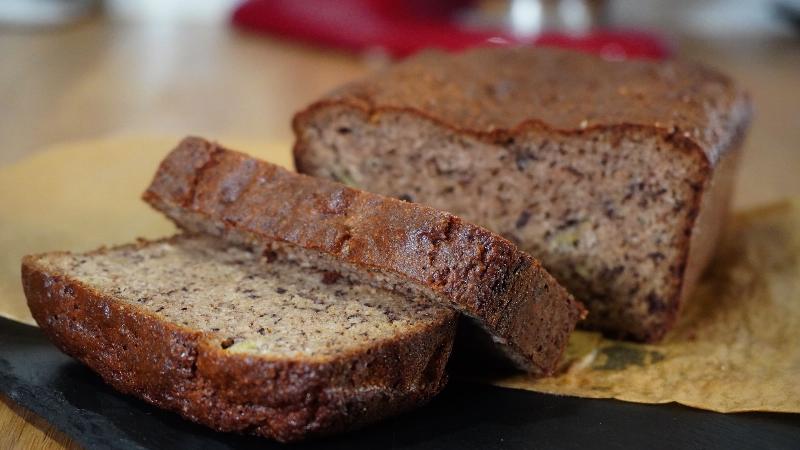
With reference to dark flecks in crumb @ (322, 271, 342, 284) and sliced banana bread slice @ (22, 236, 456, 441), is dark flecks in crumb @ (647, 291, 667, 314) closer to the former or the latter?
sliced banana bread slice @ (22, 236, 456, 441)

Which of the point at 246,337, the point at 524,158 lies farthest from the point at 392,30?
the point at 246,337

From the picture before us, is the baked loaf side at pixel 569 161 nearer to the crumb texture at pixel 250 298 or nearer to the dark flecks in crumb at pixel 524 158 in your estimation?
the dark flecks in crumb at pixel 524 158

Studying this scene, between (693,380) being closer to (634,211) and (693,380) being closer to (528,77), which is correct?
(634,211)

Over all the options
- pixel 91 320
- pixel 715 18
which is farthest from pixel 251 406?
pixel 715 18

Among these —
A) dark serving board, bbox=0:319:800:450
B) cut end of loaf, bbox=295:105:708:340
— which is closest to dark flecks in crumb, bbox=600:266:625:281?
cut end of loaf, bbox=295:105:708:340

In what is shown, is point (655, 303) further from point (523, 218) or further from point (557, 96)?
point (557, 96)

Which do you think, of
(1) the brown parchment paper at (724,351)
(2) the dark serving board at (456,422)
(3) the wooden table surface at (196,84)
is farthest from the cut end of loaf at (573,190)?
(3) the wooden table surface at (196,84)

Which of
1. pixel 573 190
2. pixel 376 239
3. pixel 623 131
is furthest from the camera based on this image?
pixel 573 190
